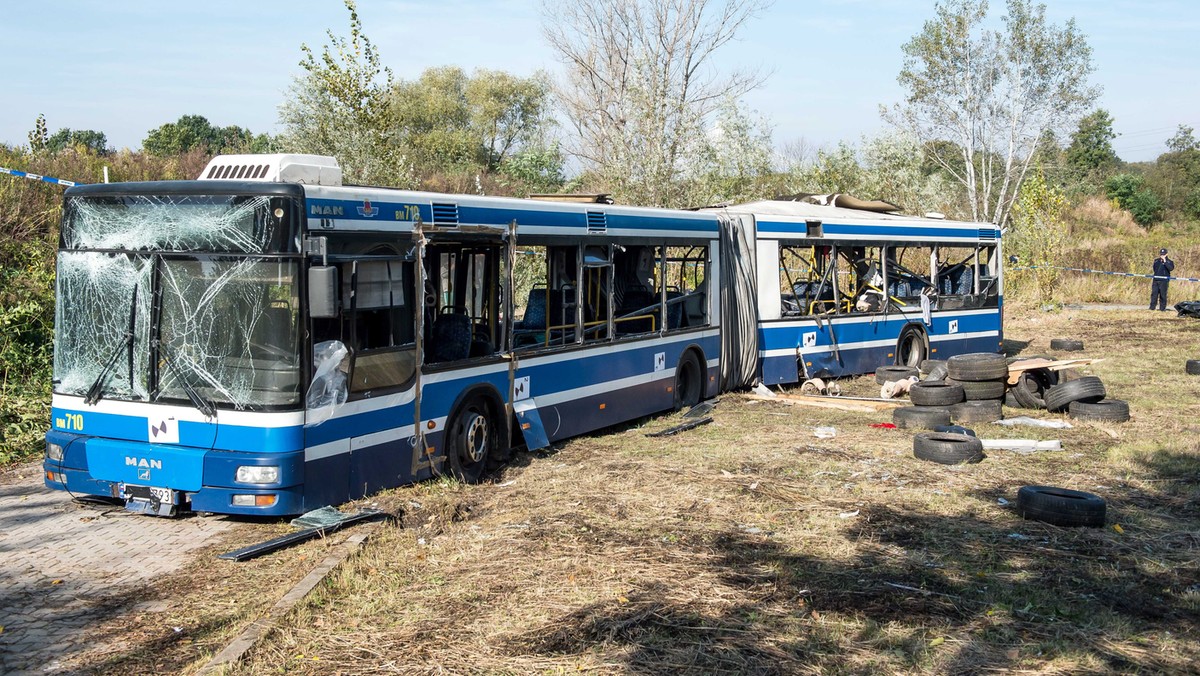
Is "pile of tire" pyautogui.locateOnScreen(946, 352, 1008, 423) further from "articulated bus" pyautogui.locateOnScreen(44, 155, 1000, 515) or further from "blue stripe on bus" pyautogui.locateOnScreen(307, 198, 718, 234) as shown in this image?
"articulated bus" pyautogui.locateOnScreen(44, 155, 1000, 515)

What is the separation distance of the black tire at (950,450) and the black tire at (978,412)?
2673 millimetres

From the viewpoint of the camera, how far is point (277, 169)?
8.20 meters

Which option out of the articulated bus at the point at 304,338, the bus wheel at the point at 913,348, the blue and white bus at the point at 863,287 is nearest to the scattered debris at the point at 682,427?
the articulated bus at the point at 304,338

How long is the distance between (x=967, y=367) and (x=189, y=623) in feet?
36.4

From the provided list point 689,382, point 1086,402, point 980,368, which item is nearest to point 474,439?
point 689,382

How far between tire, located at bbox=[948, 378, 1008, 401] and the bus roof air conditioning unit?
30.6ft

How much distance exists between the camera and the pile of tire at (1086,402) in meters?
12.9

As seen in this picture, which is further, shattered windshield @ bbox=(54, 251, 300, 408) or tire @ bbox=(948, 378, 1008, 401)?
tire @ bbox=(948, 378, 1008, 401)

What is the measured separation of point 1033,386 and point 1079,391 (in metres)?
1.21

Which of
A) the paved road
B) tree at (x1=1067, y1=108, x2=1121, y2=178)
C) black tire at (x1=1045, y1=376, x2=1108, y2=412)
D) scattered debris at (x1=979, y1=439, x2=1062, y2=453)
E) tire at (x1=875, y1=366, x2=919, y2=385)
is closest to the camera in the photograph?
the paved road

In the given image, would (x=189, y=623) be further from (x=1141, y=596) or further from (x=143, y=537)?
(x=1141, y=596)

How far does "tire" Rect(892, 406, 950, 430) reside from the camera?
1291cm

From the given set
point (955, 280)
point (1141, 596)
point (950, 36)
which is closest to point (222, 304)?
point (1141, 596)

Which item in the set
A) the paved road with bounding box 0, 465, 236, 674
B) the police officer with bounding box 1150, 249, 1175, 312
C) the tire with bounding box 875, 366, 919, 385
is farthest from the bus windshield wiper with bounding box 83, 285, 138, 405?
the police officer with bounding box 1150, 249, 1175, 312
